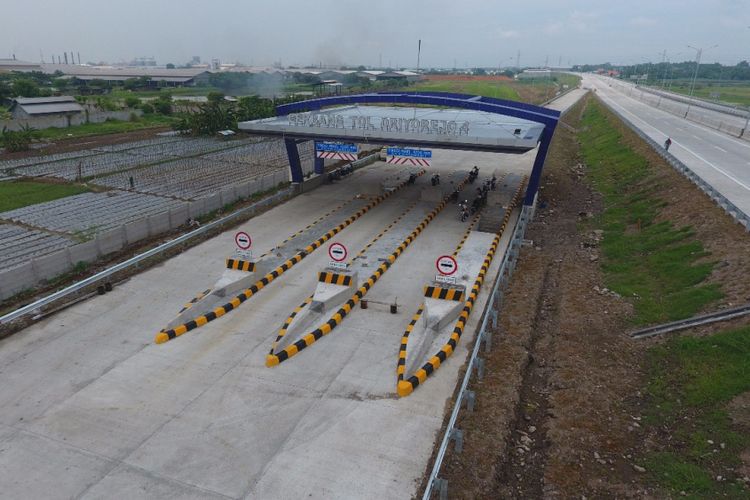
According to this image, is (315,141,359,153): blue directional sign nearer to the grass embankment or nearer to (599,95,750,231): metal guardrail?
the grass embankment

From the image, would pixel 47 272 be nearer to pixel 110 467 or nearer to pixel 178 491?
pixel 110 467

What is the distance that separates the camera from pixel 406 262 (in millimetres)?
18984

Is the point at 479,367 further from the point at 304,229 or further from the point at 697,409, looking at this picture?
the point at 304,229

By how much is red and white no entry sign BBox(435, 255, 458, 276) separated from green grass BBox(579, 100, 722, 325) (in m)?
5.72

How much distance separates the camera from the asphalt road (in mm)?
23469

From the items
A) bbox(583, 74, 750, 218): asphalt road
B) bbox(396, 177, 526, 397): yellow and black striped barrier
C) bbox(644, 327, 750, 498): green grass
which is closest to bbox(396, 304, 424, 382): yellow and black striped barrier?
bbox(396, 177, 526, 397): yellow and black striped barrier

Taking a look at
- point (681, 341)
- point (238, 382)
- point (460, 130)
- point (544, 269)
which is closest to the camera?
point (238, 382)

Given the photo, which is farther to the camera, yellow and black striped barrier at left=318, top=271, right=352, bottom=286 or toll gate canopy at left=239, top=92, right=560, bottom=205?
toll gate canopy at left=239, top=92, right=560, bottom=205

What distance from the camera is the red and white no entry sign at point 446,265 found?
13943 mm

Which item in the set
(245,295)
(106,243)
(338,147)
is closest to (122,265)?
(106,243)

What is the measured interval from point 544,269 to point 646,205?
9.52 meters

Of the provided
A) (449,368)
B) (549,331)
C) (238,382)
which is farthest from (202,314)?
(549,331)

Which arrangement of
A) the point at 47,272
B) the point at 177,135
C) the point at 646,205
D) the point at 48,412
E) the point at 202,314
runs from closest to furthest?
1. the point at 48,412
2. the point at 202,314
3. the point at 47,272
4. the point at 646,205
5. the point at 177,135

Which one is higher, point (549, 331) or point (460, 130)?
point (460, 130)
